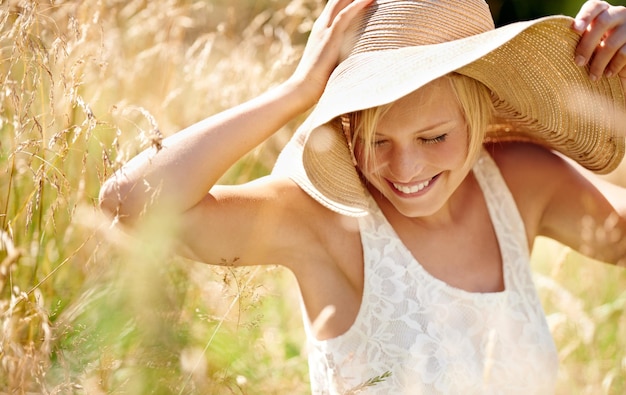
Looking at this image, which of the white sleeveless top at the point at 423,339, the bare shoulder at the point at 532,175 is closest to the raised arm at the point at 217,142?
the white sleeveless top at the point at 423,339

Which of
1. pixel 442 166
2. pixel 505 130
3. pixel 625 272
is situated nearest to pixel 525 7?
pixel 625 272

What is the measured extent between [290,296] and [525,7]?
3.32 meters

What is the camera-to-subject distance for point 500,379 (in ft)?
7.36

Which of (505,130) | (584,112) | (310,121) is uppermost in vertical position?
(310,121)

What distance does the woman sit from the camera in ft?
6.37

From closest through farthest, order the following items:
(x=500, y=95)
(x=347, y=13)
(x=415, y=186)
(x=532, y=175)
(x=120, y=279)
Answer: (x=120, y=279)
(x=347, y=13)
(x=415, y=186)
(x=500, y=95)
(x=532, y=175)

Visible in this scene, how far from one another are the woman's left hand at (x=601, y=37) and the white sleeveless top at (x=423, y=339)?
2.49ft

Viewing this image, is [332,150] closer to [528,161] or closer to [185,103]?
[528,161]

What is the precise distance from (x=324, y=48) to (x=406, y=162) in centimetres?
39

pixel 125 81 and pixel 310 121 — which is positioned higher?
pixel 310 121

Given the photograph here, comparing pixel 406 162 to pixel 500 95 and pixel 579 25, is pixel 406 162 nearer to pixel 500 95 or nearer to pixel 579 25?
pixel 500 95

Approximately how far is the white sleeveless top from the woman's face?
23cm

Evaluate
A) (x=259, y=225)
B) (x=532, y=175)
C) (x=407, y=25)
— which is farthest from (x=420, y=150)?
(x=532, y=175)

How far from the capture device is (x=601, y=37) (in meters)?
2.03
